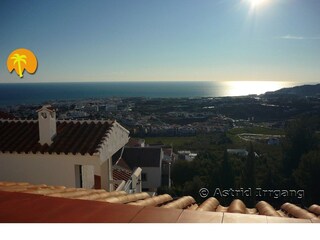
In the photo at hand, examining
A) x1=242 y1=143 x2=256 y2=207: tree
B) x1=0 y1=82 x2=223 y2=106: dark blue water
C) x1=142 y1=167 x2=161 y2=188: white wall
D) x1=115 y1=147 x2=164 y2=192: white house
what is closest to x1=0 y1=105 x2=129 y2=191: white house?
x1=0 y1=82 x2=223 y2=106: dark blue water

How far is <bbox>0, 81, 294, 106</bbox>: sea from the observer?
3492mm

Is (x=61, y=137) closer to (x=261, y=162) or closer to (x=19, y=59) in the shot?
(x=19, y=59)

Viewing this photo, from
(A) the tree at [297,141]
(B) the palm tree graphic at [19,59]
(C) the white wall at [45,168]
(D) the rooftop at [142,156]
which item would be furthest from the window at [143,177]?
(B) the palm tree graphic at [19,59]

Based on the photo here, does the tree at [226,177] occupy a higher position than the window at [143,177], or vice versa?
the tree at [226,177]

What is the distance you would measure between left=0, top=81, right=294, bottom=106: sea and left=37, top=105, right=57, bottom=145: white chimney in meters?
0.17

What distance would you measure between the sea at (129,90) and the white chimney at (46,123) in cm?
17

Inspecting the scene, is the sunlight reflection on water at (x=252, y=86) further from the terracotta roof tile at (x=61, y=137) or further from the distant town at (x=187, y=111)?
the terracotta roof tile at (x=61, y=137)

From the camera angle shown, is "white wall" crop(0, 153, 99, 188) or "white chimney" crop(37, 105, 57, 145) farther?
"white chimney" crop(37, 105, 57, 145)

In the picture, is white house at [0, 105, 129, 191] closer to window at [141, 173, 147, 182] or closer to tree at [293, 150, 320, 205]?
window at [141, 173, 147, 182]

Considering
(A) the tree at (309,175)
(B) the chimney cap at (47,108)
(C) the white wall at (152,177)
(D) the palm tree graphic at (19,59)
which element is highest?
(D) the palm tree graphic at (19,59)

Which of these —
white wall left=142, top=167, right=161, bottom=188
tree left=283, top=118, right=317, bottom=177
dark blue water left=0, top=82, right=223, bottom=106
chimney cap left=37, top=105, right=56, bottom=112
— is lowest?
white wall left=142, top=167, right=161, bottom=188

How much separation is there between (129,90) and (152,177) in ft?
8.07

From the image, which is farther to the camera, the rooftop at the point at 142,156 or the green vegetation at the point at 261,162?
the rooftop at the point at 142,156

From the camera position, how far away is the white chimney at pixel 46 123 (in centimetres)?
364
